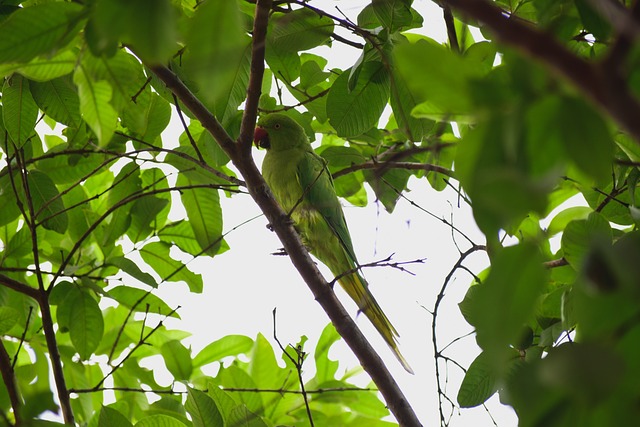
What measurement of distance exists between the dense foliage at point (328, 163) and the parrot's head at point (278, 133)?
0.79 meters

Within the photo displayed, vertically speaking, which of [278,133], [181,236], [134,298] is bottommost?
[134,298]

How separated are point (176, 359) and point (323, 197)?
4.63 feet

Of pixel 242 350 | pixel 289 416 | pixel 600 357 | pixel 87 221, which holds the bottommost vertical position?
pixel 600 357

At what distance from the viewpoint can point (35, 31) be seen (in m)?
1.01

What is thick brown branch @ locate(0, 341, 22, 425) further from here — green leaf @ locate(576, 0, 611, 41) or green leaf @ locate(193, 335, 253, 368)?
green leaf @ locate(576, 0, 611, 41)

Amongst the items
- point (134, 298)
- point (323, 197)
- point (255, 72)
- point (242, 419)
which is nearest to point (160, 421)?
point (242, 419)

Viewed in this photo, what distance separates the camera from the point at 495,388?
2.13 m

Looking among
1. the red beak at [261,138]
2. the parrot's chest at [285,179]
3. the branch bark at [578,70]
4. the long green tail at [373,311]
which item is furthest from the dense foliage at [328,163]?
the red beak at [261,138]

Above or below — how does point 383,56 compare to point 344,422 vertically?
above

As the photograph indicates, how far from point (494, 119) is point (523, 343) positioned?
66.2 inches

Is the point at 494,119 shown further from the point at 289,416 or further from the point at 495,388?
the point at 289,416

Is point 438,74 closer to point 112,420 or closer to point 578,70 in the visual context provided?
point 578,70

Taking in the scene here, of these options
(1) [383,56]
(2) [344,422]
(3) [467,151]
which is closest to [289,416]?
(2) [344,422]

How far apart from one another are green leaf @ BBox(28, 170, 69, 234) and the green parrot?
Answer: 1372 mm
